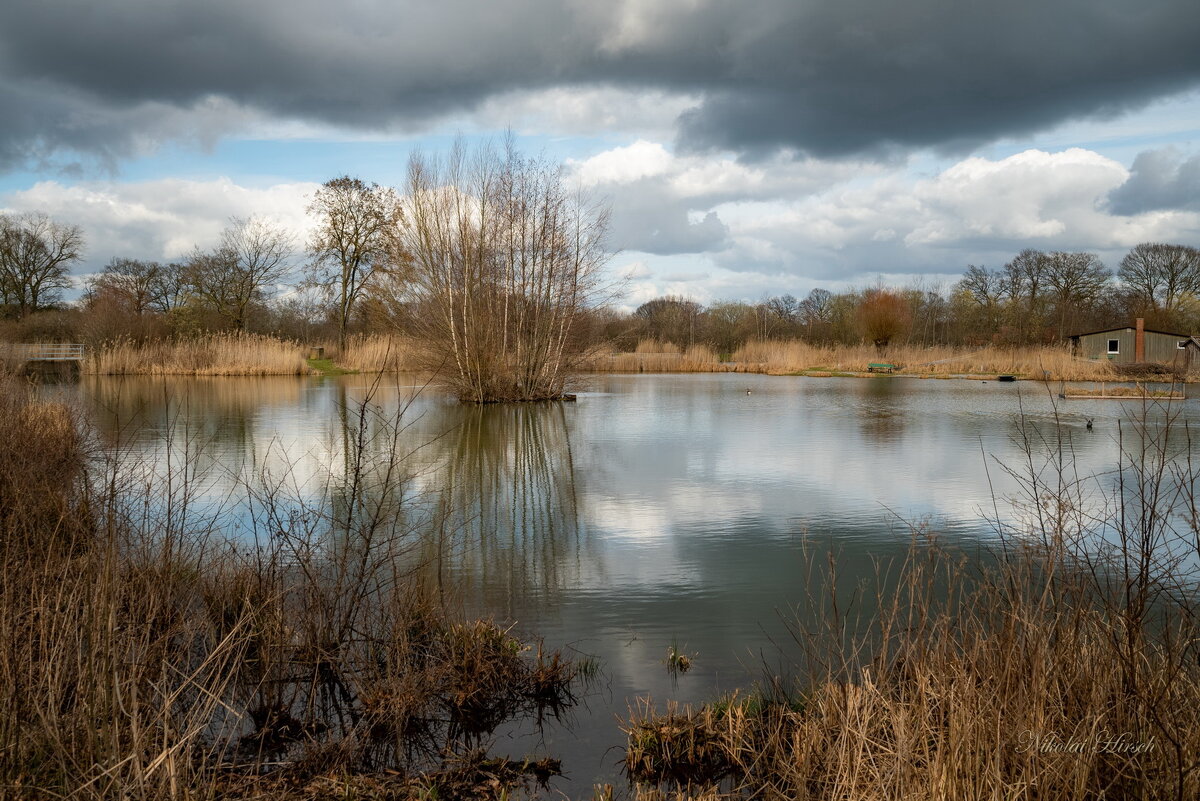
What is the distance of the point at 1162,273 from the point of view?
48875 mm

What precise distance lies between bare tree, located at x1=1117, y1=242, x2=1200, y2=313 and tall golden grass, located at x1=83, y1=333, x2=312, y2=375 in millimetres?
45619

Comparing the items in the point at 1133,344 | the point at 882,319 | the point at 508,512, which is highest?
the point at 882,319

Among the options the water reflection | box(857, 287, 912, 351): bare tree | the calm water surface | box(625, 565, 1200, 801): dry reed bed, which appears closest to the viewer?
box(625, 565, 1200, 801): dry reed bed

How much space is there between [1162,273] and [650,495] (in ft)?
170

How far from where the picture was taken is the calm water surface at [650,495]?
483 centimetres

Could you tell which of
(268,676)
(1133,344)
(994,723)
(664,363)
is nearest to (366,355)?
(664,363)

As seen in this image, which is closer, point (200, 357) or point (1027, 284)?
point (200, 357)

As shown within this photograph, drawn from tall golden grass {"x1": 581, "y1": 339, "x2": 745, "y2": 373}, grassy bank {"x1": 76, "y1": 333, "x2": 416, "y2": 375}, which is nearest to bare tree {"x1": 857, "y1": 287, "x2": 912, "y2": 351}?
tall golden grass {"x1": 581, "y1": 339, "x2": 745, "y2": 373}

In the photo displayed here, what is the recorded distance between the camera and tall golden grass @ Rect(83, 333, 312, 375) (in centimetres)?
3031

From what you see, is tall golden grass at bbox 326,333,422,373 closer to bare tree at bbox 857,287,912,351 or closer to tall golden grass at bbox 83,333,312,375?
tall golden grass at bbox 83,333,312,375

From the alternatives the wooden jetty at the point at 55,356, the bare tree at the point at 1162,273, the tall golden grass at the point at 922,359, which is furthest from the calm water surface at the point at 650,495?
the bare tree at the point at 1162,273

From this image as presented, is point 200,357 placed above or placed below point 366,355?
below

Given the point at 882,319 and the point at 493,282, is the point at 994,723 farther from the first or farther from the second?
the point at 882,319

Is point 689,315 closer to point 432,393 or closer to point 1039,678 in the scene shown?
point 432,393
